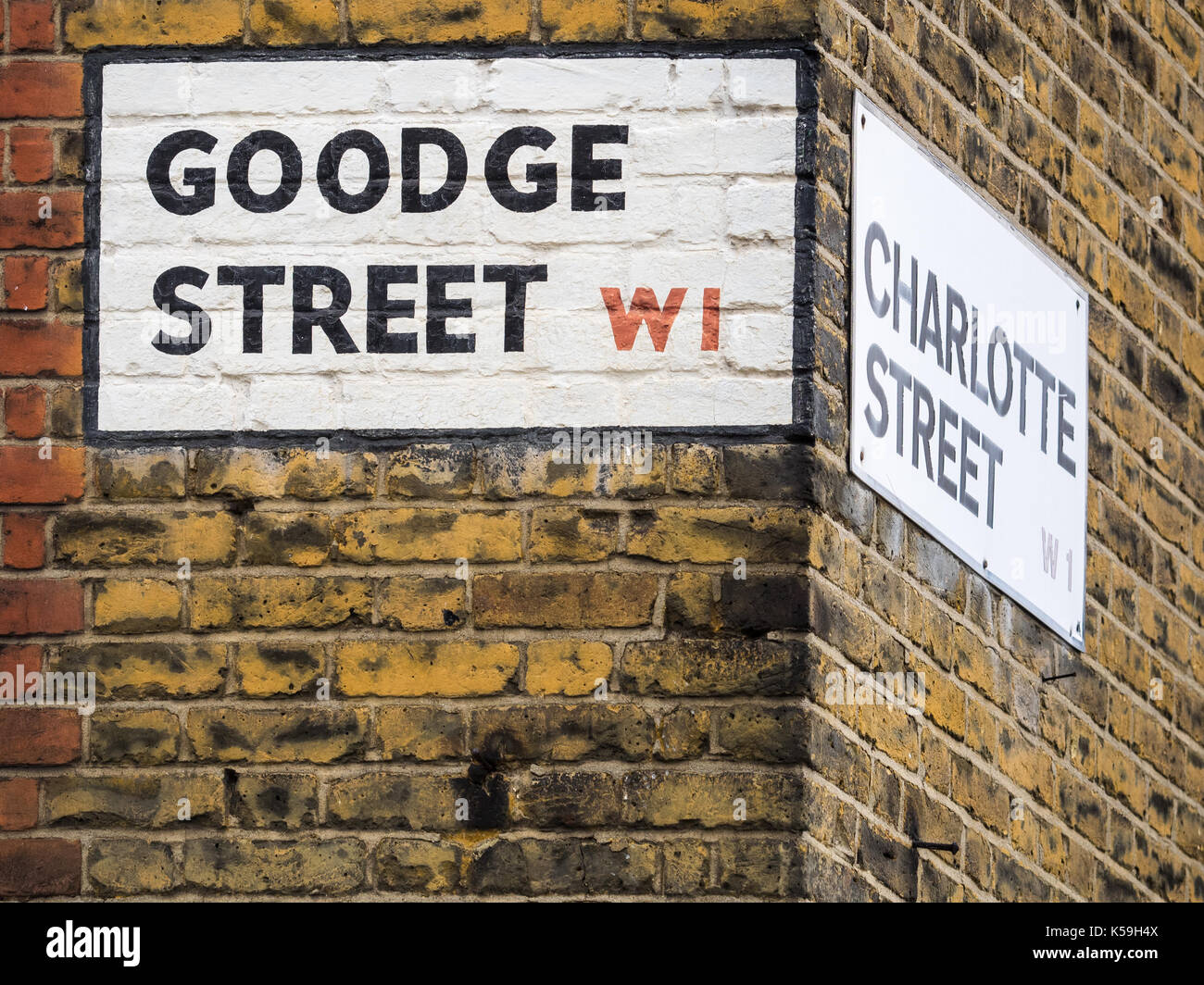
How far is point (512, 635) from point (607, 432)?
426 mm

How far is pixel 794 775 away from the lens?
380 cm

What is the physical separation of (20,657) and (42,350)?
0.60m

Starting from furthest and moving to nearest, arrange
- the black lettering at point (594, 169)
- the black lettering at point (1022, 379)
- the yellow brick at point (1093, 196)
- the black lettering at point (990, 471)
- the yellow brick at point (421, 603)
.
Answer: the yellow brick at point (1093, 196)
the black lettering at point (1022, 379)
the black lettering at point (990, 471)
the black lettering at point (594, 169)
the yellow brick at point (421, 603)

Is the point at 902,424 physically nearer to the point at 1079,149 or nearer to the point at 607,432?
the point at 607,432

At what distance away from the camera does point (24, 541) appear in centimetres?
403

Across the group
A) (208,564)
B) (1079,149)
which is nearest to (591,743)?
(208,564)

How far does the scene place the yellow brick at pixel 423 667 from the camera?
390cm

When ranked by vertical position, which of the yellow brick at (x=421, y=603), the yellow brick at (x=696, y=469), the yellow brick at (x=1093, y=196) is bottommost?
the yellow brick at (x=421, y=603)

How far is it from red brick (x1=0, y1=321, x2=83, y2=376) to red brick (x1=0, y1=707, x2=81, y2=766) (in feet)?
2.17

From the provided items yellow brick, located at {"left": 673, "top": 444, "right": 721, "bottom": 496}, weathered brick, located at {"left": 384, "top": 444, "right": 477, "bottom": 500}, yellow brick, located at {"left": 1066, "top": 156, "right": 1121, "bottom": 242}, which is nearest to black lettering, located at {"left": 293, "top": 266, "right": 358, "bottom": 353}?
weathered brick, located at {"left": 384, "top": 444, "right": 477, "bottom": 500}

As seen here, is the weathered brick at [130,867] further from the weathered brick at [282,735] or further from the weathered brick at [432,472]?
the weathered brick at [432,472]

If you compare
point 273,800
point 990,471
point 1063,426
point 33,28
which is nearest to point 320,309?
point 33,28

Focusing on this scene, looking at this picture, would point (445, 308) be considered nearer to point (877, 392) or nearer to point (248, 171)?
point (248, 171)

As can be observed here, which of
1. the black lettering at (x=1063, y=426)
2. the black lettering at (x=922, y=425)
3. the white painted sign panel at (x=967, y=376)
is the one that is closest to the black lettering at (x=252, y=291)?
the white painted sign panel at (x=967, y=376)
